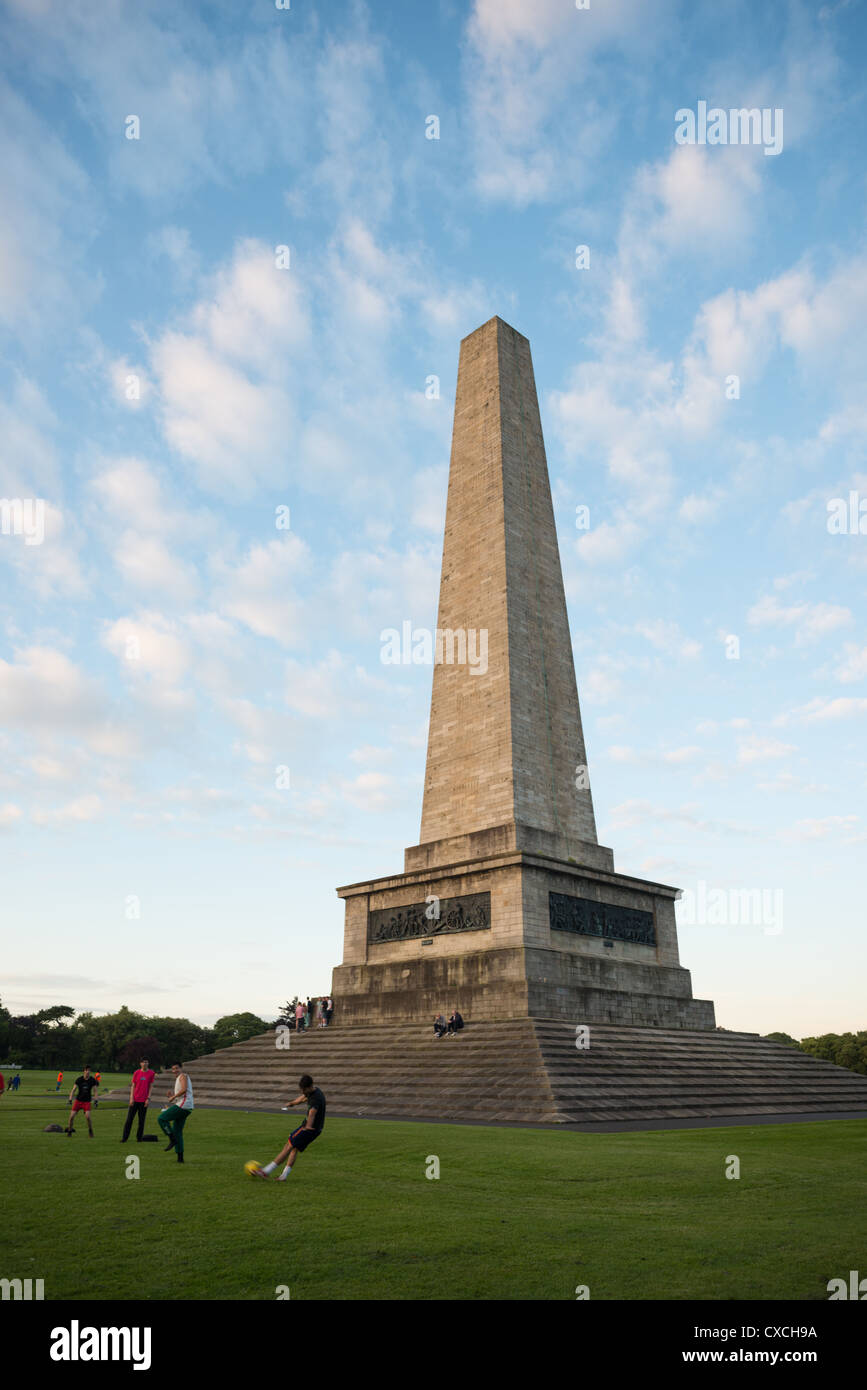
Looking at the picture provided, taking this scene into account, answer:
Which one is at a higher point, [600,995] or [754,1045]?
[600,995]

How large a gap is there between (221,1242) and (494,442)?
29.7m

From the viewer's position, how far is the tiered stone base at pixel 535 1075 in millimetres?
17562

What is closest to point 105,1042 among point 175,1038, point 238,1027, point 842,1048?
point 175,1038

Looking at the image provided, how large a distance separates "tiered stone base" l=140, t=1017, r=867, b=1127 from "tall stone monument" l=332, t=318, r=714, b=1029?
1.33 m

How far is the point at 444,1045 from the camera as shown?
22.0 meters

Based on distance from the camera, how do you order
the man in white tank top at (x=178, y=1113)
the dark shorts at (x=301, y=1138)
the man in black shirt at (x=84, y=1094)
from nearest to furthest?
the dark shorts at (x=301, y=1138) → the man in white tank top at (x=178, y=1113) → the man in black shirt at (x=84, y=1094)

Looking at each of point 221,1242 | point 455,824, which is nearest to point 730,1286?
point 221,1242

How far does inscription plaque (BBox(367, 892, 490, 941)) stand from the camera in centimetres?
2591

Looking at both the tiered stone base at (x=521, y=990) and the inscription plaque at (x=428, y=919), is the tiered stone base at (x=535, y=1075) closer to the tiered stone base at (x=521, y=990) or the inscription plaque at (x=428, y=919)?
the tiered stone base at (x=521, y=990)

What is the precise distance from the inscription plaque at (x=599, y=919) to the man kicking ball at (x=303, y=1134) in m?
16.6

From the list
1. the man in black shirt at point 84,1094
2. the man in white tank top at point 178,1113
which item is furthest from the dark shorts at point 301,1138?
the man in black shirt at point 84,1094

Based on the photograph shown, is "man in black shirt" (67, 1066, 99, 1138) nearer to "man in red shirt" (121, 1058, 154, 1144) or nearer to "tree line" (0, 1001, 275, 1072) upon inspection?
"man in red shirt" (121, 1058, 154, 1144)

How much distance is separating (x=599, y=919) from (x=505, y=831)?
170 inches
